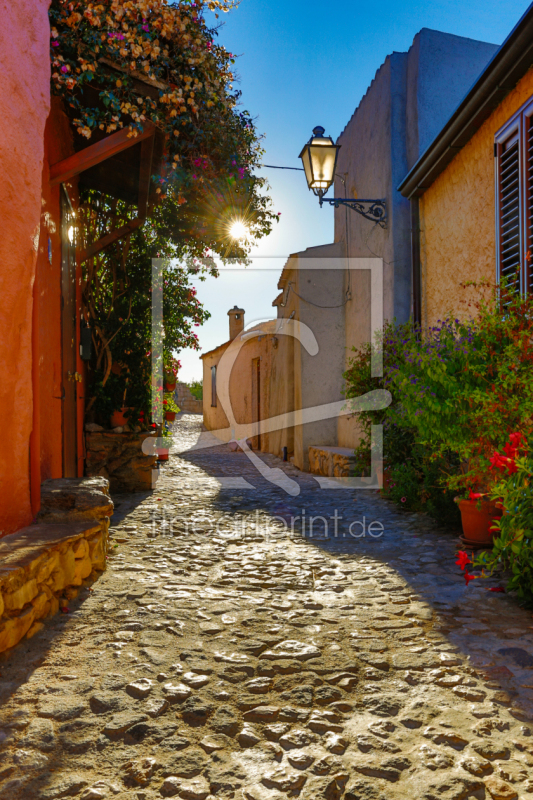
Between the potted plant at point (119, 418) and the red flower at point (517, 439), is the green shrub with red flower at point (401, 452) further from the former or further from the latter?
the potted plant at point (119, 418)

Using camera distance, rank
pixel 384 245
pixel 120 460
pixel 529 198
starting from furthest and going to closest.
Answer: pixel 384 245
pixel 120 460
pixel 529 198

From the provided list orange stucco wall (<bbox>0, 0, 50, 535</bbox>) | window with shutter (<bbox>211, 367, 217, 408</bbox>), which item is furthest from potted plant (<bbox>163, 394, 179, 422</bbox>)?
window with shutter (<bbox>211, 367, 217, 408</bbox>)

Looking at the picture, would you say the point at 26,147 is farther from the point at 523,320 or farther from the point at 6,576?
the point at 523,320

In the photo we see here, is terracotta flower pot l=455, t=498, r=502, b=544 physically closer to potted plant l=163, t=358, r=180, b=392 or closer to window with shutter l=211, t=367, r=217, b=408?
potted plant l=163, t=358, r=180, b=392

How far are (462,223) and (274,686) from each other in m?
5.12

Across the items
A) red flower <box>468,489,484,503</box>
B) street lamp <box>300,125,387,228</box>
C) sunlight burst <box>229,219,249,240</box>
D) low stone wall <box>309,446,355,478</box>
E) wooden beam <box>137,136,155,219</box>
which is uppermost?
street lamp <box>300,125,387,228</box>

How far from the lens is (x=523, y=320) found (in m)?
3.77

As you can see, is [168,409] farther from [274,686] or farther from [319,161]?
[274,686]

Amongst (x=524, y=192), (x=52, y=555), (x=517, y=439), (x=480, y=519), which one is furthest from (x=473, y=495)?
(x=524, y=192)

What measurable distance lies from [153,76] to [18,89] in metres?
1.76

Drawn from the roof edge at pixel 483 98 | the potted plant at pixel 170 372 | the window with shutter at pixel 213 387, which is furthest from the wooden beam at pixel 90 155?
the window with shutter at pixel 213 387

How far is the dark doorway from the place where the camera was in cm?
526

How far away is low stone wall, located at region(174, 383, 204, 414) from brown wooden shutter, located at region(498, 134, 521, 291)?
22.6 meters

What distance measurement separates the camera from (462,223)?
5688mm
